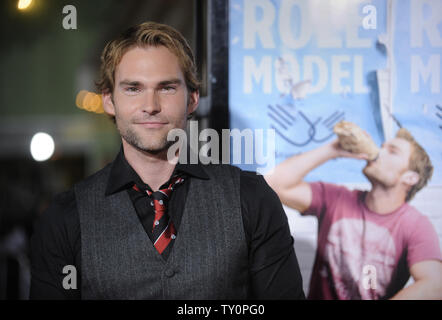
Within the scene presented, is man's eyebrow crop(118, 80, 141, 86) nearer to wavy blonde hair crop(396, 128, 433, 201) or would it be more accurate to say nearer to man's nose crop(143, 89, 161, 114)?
man's nose crop(143, 89, 161, 114)

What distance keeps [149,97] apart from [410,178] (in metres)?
1.12

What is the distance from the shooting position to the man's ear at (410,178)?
1841 mm

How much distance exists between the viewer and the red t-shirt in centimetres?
183

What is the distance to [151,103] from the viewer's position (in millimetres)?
1502

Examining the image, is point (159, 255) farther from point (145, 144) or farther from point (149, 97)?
Answer: point (149, 97)

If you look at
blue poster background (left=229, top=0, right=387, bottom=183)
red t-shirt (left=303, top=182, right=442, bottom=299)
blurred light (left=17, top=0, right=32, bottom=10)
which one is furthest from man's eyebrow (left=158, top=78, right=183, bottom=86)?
blurred light (left=17, top=0, right=32, bottom=10)

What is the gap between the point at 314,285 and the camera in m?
1.87

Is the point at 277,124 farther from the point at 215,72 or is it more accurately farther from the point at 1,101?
the point at 1,101

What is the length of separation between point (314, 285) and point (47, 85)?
6493mm

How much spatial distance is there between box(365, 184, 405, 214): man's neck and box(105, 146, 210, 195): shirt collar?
726 mm

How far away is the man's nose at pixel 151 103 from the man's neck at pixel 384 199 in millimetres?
956

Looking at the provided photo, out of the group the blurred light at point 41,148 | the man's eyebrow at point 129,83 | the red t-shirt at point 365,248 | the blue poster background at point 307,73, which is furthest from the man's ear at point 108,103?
the blurred light at point 41,148

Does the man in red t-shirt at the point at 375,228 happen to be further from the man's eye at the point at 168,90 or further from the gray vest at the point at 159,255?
the man's eye at the point at 168,90
